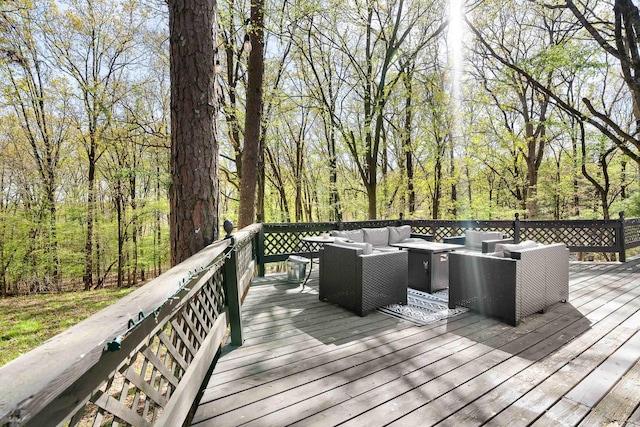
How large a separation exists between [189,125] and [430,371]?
9.63ft

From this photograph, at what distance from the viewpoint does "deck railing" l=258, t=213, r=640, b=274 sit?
586 centimetres

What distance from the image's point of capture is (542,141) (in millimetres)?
10414

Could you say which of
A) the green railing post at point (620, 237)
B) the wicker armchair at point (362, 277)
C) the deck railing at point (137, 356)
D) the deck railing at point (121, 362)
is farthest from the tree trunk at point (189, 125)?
the green railing post at point (620, 237)

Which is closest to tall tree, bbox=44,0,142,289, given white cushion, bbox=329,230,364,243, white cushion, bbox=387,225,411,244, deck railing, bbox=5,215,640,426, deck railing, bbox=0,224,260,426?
white cushion, bbox=329,230,364,243

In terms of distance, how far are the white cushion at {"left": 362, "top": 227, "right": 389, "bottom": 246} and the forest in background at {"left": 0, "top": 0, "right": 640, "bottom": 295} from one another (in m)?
3.26

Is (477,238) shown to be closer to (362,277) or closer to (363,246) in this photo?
(363,246)

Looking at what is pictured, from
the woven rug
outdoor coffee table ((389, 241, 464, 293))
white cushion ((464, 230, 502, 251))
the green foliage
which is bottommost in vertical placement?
the green foliage

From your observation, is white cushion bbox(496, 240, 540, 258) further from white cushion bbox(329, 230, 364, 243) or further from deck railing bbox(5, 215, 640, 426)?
deck railing bbox(5, 215, 640, 426)

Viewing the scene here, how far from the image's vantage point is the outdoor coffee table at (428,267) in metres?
4.39

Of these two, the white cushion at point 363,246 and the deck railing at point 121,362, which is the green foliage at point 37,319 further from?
the white cushion at point 363,246

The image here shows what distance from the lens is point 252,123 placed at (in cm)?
572

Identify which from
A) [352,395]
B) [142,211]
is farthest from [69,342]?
[142,211]

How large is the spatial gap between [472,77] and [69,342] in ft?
43.3

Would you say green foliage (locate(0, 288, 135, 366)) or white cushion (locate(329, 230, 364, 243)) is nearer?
green foliage (locate(0, 288, 135, 366))
